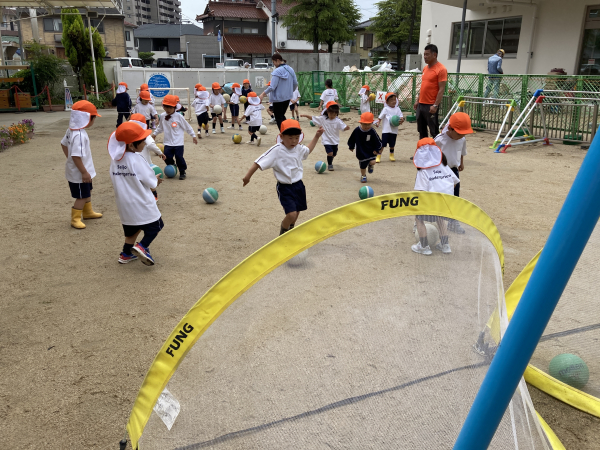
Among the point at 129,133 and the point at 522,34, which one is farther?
the point at 522,34

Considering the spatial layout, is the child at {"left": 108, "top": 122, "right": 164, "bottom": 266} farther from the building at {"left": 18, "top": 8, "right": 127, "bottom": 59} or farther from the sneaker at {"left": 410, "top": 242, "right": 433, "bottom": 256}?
the building at {"left": 18, "top": 8, "right": 127, "bottom": 59}

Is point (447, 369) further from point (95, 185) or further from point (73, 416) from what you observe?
point (95, 185)

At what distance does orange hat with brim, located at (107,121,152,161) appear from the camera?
4785 millimetres

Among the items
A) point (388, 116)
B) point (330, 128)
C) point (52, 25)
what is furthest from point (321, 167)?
point (52, 25)

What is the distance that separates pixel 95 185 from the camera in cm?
887

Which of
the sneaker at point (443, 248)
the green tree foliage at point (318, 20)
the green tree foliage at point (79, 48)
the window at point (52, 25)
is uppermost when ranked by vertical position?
the window at point (52, 25)

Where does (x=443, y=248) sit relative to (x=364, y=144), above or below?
above

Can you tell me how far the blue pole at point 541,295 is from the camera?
3.76ft

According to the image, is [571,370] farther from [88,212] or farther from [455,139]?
[88,212]

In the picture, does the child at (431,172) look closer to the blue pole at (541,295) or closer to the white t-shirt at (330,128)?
the blue pole at (541,295)

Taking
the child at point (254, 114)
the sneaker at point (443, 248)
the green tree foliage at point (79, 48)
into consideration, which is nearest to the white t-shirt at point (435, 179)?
the sneaker at point (443, 248)

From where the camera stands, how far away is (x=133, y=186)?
4.91m

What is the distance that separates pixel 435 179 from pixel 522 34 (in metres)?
17.1

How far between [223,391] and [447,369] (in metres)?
1.06
